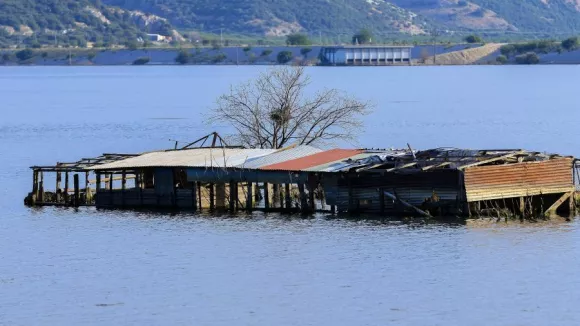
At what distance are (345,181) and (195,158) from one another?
8.85 metres

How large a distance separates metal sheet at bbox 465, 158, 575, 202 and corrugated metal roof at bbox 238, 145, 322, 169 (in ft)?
32.7

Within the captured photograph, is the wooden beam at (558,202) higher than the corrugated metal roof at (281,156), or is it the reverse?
the corrugated metal roof at (281,156)

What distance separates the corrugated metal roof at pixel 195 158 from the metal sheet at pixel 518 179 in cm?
1125

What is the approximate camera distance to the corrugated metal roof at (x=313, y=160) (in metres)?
60.0

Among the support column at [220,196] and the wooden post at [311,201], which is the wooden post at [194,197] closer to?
the support column at [220,196]

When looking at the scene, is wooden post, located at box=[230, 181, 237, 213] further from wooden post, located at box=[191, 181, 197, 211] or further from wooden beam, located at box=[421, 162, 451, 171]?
wooden beam, located at box=[421, 162, 451, 171]

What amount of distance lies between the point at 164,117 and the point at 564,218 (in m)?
95.2

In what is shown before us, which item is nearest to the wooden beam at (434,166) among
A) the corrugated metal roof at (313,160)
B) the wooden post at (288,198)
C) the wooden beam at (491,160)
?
the wooden beam at (491,160)

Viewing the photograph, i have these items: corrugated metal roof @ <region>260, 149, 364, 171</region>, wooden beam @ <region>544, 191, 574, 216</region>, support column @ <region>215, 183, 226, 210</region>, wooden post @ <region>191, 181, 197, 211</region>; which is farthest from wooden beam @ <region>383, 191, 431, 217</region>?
wooden post @ <region>191, 181, 197, 211</region>

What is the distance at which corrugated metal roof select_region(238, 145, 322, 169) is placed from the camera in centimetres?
6121

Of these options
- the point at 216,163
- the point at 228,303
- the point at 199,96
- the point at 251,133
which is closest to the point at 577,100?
the point at 199,96

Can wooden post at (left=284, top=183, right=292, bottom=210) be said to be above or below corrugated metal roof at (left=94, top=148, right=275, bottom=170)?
below

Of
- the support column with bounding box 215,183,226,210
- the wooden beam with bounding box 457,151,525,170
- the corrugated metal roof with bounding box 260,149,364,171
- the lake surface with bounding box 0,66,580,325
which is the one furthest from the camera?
the support column with bounding box 215,183,226,210

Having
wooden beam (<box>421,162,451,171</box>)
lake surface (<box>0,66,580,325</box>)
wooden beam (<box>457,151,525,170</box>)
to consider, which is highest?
wooden beam (<box>457,151,525,170</box>)
